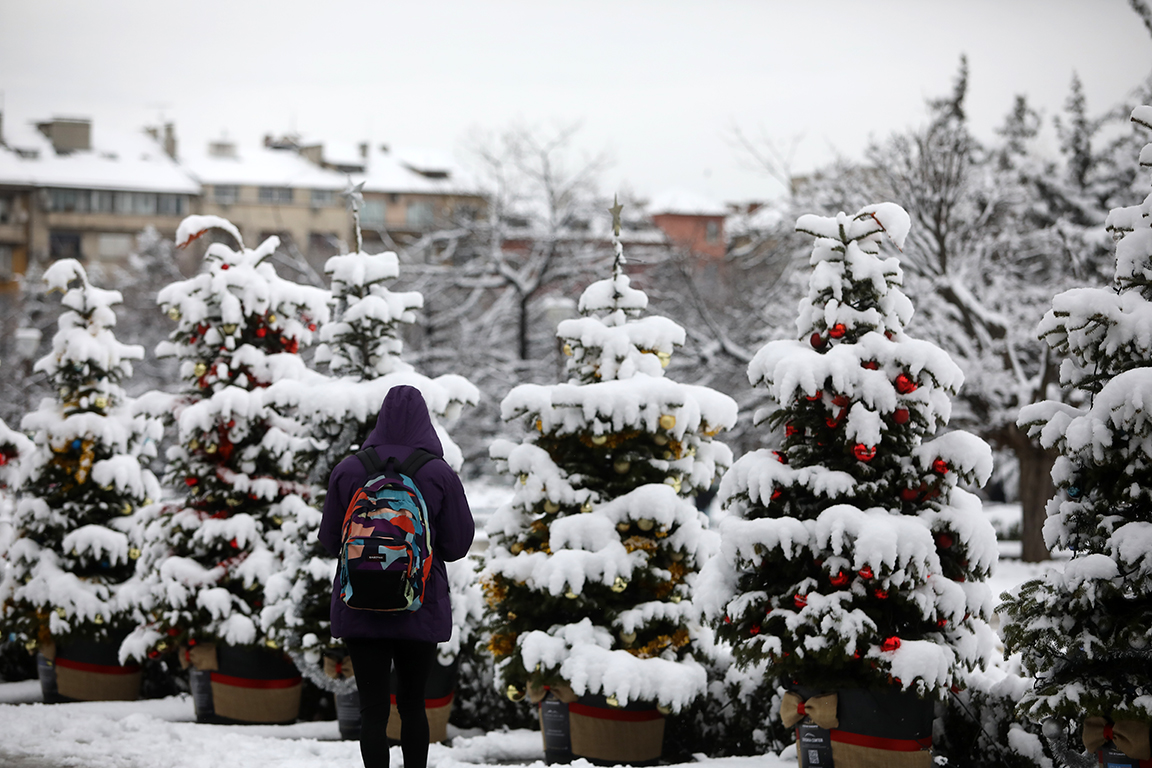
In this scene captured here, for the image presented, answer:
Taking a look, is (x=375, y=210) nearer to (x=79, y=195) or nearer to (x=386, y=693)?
(x=79, y=195)

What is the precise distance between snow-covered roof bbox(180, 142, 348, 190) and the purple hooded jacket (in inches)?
2341

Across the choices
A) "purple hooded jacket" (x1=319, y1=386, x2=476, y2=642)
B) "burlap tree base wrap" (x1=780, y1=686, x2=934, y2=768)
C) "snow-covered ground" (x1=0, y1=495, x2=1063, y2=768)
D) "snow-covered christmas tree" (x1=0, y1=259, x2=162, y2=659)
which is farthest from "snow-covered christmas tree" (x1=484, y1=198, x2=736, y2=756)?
"snow-covered christmas tree" (x1=0, y1=259, x2=162, y2=659)

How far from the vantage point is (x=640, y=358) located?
685 cm

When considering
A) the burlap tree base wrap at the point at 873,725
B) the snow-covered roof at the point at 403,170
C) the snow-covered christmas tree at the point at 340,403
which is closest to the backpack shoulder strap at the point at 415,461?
the snow-covered christmas tree at the point at 340,403

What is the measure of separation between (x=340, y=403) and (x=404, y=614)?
2.42m

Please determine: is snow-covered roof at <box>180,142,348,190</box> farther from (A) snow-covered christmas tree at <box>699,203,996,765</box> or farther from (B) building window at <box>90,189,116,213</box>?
(A) snow-covered christmas tree at <box>699,203,996,765</box>

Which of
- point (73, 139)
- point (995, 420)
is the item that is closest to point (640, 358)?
point (995, 420)

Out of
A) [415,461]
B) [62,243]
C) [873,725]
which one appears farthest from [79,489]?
[62,243]

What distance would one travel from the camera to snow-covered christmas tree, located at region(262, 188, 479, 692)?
Answer: 705 cm

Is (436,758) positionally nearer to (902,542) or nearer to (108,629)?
(902,542)

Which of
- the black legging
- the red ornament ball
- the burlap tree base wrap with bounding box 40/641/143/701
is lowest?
the burlap tree base wrap with bounding box 40/641/143/701

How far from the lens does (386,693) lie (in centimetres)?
500

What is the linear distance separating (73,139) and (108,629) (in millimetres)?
62884

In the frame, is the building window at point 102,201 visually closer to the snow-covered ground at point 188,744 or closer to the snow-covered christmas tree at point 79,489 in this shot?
the snow-covered christmas tree at point 79,489
